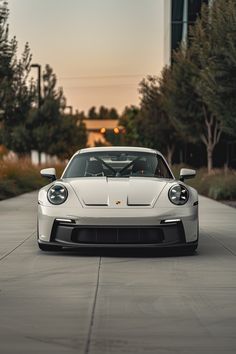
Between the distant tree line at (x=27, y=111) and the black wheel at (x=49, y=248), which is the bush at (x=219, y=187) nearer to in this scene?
the distant tree line at (x=27, y=111)

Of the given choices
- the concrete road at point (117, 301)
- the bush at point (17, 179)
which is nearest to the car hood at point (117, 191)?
the concrete road at point (117, 301)

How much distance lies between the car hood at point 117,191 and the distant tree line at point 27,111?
2034cm

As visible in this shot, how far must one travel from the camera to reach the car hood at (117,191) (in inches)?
462

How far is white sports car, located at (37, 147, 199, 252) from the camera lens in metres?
11.6

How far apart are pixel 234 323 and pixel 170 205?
4.49 meters

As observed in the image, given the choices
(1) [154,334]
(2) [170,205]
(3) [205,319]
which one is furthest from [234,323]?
(2) [170,205]

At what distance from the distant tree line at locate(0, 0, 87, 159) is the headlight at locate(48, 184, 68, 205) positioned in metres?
20.3

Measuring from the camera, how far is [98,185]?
474 inches

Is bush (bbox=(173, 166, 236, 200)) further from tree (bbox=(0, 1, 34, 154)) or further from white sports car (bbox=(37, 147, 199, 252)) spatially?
white sports car (bbox=(37, 147, 199, 252))

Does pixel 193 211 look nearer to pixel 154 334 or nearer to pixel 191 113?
pixel 154 334

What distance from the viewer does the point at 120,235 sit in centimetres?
1170

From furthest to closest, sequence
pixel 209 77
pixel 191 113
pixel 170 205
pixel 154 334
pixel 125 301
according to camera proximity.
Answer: pixel 191 113 < pixel 209 77 < pixel 170 205 < pixel 125 301 < pixel 154 334

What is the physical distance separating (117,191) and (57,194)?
775 mm

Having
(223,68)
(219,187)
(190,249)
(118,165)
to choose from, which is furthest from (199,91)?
(190,249)
